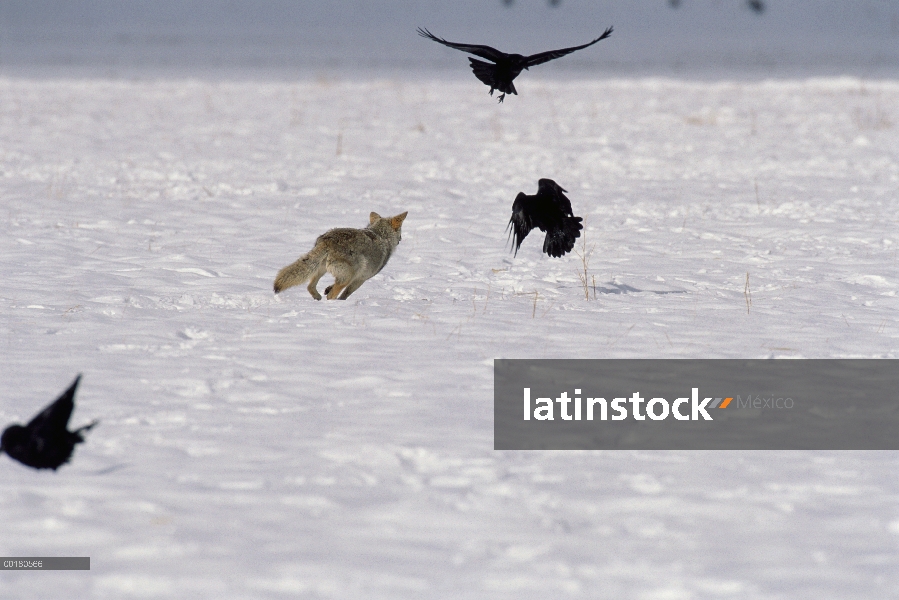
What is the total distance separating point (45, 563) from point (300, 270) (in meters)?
3.89

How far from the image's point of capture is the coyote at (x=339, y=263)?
7.13 metres

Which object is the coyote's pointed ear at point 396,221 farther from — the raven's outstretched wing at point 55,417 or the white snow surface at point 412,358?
the raven's outstretched wing at point 55,417

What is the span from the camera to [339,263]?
7.24 metres

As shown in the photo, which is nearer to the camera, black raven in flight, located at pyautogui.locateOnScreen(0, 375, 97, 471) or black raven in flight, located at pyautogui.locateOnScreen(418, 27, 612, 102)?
black raven in flight, located at pyautogui.locateOnScreen(0, 375, 97, 471)

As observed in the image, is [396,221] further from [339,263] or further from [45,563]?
[45,563]

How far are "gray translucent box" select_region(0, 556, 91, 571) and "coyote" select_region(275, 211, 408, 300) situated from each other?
12.3 feet

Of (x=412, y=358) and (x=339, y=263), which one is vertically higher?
(x=339, y=263)

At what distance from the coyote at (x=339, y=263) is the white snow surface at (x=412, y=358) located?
237mm

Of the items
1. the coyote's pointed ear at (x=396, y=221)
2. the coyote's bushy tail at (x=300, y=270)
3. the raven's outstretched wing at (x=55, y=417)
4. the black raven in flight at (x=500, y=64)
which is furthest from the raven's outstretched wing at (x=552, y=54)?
the raven's outstretched wing at (x=55, y=417)

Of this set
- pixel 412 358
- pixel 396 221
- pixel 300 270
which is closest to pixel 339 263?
pixel 300 270

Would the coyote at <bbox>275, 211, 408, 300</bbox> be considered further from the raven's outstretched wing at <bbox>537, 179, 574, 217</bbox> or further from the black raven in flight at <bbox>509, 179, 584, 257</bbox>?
the raven's outstretched wing at <bbox>537, 179, 574, 217</bbox>

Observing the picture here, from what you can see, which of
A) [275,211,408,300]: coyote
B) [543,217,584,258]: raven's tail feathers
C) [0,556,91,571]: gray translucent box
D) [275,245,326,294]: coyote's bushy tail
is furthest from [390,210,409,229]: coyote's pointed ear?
[0,556,91,571]: gray translucent box

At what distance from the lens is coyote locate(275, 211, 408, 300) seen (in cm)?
713

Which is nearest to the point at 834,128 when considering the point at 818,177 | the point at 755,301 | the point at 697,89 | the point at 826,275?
the point at 818,177
